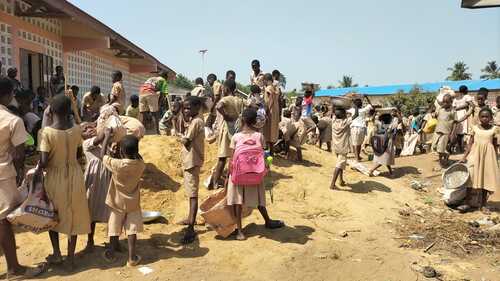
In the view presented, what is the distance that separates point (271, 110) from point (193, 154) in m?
3.34

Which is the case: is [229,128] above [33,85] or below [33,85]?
below

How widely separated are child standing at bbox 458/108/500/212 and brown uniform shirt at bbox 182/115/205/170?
4.66 meters

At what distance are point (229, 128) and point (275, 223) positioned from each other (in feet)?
5.76

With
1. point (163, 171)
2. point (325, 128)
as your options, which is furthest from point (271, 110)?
point (325, 128)

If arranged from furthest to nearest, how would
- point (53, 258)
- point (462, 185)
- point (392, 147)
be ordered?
point (392, 147) < point (462, 185) < point (53, 258)

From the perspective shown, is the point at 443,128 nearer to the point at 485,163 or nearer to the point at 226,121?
the point at 485,163

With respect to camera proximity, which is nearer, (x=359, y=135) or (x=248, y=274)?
(x=248, y=274)

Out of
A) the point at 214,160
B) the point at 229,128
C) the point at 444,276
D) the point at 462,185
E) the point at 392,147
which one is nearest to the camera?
the point at 444,276

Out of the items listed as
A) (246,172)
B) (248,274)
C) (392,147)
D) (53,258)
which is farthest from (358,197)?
(53,258)

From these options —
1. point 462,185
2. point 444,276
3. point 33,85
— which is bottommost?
point 444,276

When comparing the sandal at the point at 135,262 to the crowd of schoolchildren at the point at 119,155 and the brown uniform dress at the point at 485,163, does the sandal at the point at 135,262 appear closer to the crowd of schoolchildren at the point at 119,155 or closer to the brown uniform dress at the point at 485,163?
the crowd of schoolchildren at the point at 119,155

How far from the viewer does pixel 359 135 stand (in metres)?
10.6

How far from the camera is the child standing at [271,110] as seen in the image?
8492 mm

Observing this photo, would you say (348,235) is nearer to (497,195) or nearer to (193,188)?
(193,188)
